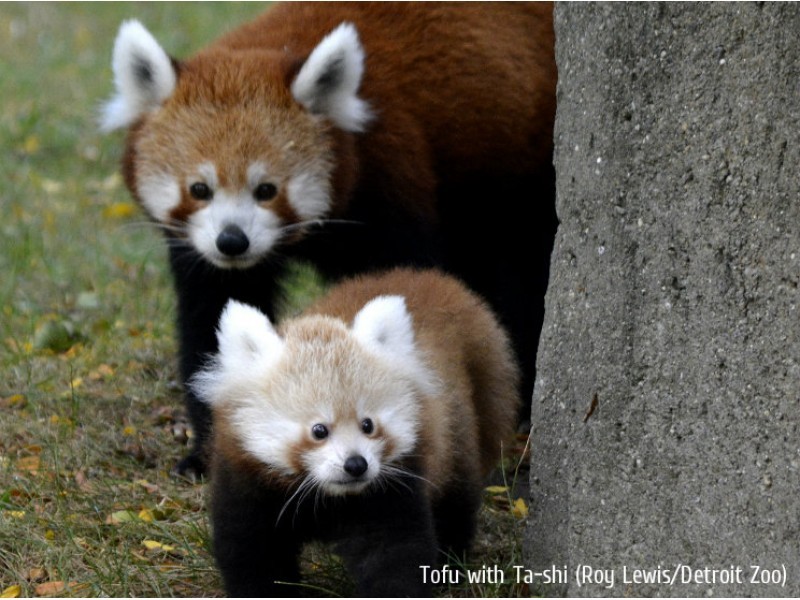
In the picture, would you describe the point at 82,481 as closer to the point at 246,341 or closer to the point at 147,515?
the point at 147,515

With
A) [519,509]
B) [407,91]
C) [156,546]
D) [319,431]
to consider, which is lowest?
[519,509]

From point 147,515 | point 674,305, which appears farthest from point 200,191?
point 674,305

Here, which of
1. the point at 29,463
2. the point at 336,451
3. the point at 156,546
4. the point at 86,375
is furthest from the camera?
the point at 86,375

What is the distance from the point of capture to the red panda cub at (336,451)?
4.41 m

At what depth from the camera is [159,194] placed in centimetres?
625

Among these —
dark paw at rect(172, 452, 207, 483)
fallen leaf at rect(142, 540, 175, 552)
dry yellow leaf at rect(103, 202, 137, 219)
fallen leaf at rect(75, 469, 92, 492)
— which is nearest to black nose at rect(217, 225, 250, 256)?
dark paw at rect(172, 452, 207, 483)

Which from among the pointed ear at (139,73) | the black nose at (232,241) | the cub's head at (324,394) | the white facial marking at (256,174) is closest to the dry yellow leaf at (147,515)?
the cub's head at (324,394)

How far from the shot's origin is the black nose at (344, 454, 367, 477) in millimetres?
4250

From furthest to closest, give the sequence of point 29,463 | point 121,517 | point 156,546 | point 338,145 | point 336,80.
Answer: point 338,145 < point 336,80 < point 29,463 < point 121,517 < point 156,546

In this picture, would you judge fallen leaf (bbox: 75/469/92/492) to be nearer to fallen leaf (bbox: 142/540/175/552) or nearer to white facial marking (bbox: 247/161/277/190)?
fallen leaf (bbox: 142/540/175/552)

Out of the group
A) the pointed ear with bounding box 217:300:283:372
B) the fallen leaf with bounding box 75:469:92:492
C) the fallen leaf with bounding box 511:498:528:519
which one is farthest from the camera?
the fallen leaf with bounding box 75:469:92:492

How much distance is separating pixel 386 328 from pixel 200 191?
5.83ft

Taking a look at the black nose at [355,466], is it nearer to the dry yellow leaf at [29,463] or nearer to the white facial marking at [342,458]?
the white facial marking at [342,458]

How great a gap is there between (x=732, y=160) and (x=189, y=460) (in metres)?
3.22
